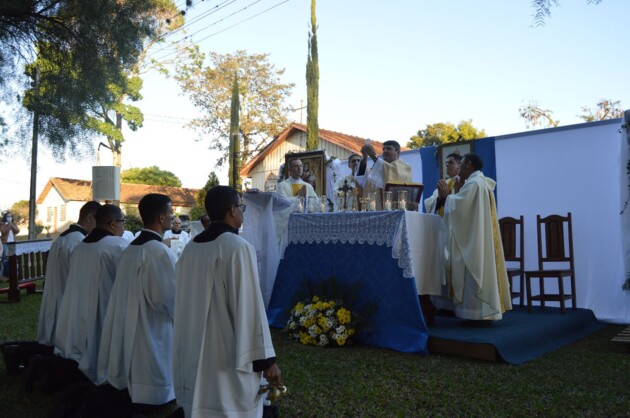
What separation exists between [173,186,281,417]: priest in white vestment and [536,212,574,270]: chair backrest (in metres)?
5.68

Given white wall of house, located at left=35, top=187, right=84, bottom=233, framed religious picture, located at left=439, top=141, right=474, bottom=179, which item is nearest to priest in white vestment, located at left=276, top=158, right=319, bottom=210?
framed religious picture, located at left=439, top=141, right=474, bottom=179

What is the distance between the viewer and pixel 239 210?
324 centimetres

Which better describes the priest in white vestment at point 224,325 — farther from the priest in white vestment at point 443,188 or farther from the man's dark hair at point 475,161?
the man's dark hair at point 475,161

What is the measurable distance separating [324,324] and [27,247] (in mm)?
8501

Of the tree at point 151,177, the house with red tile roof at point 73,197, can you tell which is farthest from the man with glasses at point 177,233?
the tree at point 151,177

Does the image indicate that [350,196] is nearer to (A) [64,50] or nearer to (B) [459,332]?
(B) [459,332]

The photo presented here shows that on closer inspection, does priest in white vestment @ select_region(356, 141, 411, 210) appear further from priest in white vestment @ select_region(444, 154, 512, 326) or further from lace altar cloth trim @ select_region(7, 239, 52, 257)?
lace altar cloth trim @ select_region(7, 239, 52, 257)

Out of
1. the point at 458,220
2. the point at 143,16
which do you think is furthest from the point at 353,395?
the point at 143,16

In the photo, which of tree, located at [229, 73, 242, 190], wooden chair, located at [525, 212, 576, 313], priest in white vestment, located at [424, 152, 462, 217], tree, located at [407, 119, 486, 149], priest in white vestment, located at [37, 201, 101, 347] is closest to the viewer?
priest in white vestment, located at [37, 201, 101, 347]

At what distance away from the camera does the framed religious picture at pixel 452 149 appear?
8.81 m

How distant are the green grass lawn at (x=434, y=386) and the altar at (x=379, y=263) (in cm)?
30

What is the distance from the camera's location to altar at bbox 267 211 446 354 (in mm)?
5508

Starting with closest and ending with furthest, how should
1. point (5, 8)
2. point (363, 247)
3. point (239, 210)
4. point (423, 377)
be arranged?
point (239, 210) → point (5, 8) → point (423, 377) → point (363, 247)

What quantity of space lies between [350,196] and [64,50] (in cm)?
352
